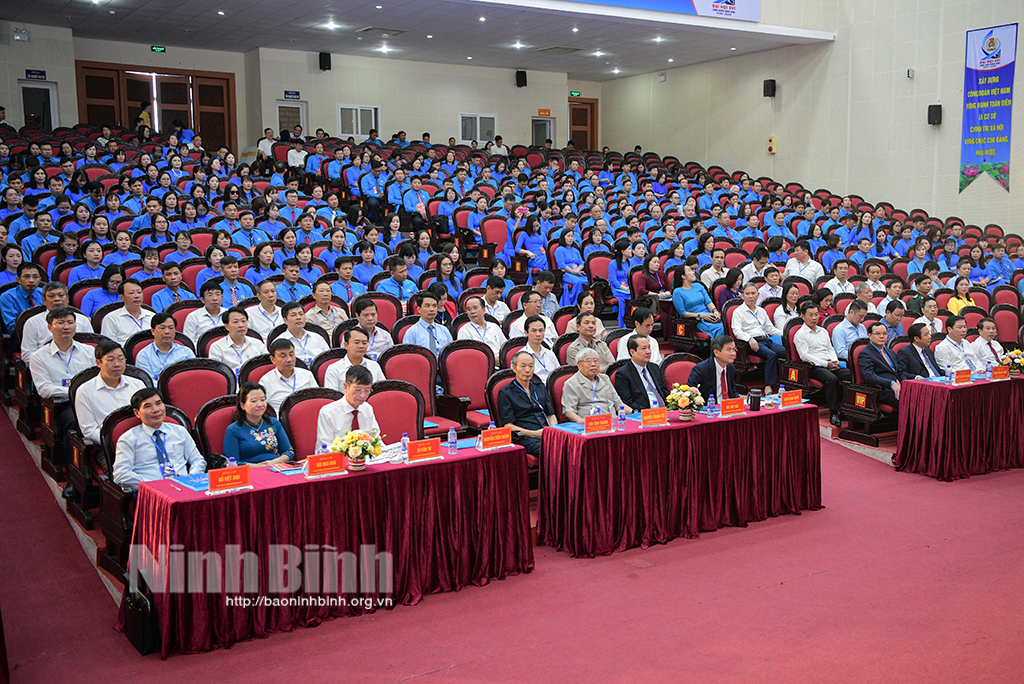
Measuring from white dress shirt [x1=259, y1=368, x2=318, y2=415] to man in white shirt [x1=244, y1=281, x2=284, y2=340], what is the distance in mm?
1454

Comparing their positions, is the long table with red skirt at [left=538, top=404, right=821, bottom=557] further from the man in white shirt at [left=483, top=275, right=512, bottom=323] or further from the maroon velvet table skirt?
the man in white shirt at [left=483, top=275, right=512, bottom=323]

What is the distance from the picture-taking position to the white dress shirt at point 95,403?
3992 millimetres

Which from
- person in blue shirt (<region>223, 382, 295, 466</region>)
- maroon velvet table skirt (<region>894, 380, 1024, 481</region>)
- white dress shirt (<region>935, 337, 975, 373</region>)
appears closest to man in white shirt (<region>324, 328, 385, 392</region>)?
person in blue shirt (<region>223, 382, 295, 466</region>)

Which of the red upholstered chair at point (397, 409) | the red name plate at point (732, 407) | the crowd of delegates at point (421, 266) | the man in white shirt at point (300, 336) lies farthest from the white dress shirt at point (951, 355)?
the man in white shirt at point (300, 336)

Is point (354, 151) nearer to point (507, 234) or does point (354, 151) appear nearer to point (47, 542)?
point (507, 234)

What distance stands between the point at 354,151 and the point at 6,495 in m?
8.94

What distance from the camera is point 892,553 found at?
164 inches

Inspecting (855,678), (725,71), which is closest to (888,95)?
(725,71)

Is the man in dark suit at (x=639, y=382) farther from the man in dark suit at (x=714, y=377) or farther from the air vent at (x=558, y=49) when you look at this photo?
the air vent at (x=558, y=49)

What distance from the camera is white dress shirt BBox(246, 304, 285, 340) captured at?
19.6 feet

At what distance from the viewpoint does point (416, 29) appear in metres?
13.9

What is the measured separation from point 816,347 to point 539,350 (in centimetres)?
252

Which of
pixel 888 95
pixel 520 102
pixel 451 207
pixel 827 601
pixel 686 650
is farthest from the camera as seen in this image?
pixel 520 102

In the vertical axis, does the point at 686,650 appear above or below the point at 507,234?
below
